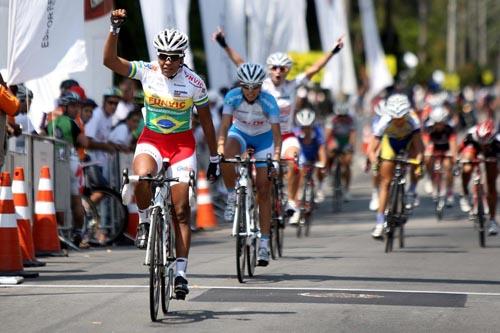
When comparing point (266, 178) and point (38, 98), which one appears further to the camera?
point (38, 98)

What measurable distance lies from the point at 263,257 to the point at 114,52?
3443 millimetres

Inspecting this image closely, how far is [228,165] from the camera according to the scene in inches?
600

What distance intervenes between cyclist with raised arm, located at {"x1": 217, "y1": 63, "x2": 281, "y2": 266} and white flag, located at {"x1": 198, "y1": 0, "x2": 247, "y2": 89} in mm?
11087

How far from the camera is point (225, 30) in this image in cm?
2728

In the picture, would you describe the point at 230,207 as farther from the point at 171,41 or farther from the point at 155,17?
the point at 155,17

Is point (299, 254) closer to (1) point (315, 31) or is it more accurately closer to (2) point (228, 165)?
(2) point (228, 165)

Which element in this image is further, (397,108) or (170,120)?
(397,108)

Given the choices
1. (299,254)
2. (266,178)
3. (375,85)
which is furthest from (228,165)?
(375,85)

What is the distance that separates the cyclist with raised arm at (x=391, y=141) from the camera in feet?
62.4

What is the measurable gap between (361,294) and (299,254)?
4648 mm

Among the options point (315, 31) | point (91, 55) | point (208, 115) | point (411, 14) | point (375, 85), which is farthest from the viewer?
point (411, 14)

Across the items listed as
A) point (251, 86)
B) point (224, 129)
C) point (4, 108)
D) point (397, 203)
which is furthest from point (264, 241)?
point (397, 203)

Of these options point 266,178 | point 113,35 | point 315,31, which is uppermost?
point 315,31

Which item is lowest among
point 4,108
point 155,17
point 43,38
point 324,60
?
point 4,108
